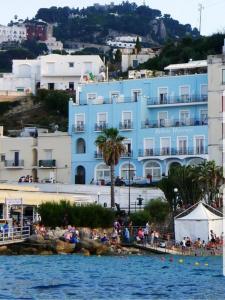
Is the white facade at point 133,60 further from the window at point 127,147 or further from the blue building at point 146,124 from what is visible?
the window at point 127,147

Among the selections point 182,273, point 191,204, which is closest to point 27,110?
point 191,204

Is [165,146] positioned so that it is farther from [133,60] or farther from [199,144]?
[133,60]

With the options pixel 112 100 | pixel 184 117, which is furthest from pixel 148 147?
pixel 112 100

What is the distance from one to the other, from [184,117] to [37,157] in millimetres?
14608

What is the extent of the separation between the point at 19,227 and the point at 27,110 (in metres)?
60.5

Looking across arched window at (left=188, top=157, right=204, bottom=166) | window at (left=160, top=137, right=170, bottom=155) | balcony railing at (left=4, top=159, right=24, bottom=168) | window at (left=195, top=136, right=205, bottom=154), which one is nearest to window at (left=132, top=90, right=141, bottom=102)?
window at (left=160, top=137, right=170, bottom=155)

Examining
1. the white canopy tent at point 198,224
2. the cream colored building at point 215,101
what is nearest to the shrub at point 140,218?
the white canopy tent at point 198,224

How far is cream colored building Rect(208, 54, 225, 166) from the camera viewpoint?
9506 cm

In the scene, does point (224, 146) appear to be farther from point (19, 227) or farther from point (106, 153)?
point (19, 227)

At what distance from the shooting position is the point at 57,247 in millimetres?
70688

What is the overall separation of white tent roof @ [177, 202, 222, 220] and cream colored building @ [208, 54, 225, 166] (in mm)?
18814

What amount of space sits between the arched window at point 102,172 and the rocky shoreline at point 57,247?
2739 centimetres

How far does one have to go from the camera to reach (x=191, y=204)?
83125 mm

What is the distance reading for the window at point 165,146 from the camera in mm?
98375
